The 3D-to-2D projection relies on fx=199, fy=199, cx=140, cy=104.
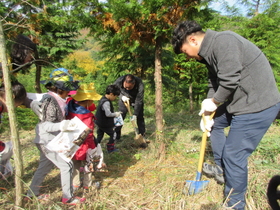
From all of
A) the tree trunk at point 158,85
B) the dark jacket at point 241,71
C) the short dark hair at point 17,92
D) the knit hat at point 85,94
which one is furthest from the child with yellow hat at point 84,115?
the dark jacket at point 241,71

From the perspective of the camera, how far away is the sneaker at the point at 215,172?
7.98 ft

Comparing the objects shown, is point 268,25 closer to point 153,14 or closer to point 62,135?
point 153,14

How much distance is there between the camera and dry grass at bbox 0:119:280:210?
218cm

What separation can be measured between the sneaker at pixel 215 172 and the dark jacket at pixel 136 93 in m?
1.89

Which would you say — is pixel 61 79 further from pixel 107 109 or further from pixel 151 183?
pixel 151 183

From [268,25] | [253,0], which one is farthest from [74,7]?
[253,0]

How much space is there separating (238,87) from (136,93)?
2.69 meters

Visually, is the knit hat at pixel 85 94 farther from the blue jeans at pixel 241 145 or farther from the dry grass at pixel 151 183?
the blue jeans at pixel 241 145

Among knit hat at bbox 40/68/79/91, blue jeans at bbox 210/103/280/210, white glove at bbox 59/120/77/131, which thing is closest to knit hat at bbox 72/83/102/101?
knit hat at bbox 40/68/79/91

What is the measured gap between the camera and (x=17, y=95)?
2225mm

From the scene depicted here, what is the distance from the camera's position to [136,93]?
14.5ft

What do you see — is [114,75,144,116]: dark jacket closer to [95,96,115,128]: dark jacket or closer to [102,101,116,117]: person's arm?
[95,96,115,128]: dark jacket

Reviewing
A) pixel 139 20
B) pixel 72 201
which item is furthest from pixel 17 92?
pixel 139 20

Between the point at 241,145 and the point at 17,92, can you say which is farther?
the point at 17,92
